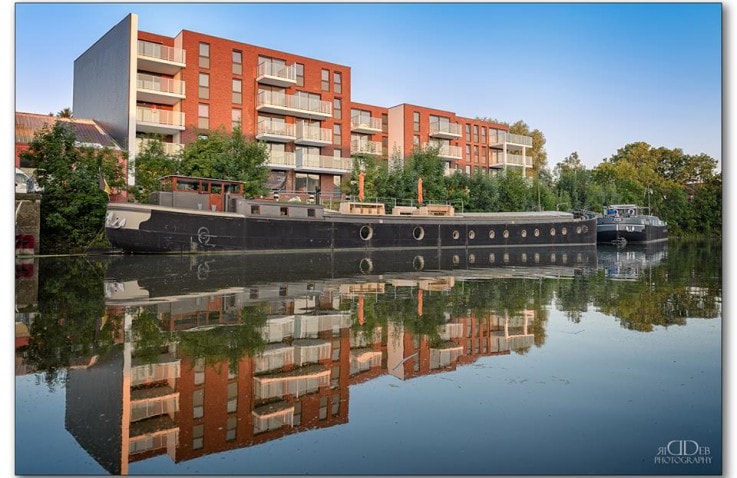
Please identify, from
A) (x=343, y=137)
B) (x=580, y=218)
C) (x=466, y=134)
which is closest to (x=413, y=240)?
(x=580, y=218)

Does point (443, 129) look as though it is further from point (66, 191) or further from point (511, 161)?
point (66, 191)

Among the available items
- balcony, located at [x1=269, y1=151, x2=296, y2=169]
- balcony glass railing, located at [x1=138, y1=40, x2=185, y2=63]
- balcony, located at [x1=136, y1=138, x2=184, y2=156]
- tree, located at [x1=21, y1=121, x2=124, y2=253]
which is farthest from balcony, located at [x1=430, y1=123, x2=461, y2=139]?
tree, located at [x1=21, y1=121, x2=124, y2=253]

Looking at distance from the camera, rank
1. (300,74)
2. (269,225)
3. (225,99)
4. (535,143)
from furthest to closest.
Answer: (535,143)
(300,74)
(225,99)
(269,225)

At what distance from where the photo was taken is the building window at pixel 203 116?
127ft

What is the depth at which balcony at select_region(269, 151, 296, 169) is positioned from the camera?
4056 cm

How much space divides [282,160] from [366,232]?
14.6 meters

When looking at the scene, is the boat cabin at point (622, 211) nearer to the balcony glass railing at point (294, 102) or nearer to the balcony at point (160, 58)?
the balcony glass railing at point (294, 102)

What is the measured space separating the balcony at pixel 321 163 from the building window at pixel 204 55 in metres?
9.43

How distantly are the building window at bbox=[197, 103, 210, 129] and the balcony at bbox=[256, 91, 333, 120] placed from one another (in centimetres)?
394

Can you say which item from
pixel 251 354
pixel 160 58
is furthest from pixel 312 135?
pixel 251 354

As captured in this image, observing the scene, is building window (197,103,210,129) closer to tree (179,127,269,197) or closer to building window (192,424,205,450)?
tree (179,127,269,197)

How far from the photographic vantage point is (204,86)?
39062 millimetres

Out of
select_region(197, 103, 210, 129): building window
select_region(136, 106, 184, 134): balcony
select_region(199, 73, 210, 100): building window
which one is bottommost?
select_region(136, 106, 184, 134): balcony

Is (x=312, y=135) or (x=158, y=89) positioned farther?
(x=312, y=135)
